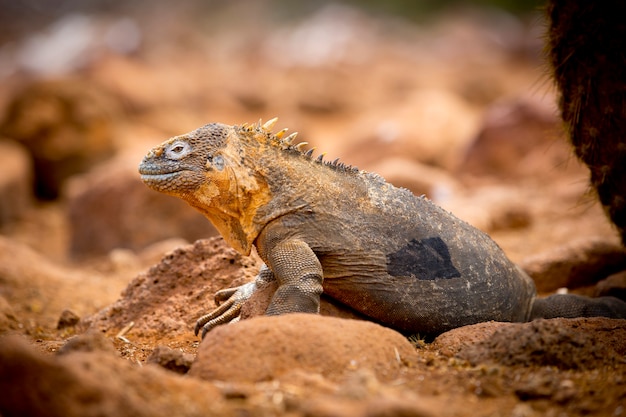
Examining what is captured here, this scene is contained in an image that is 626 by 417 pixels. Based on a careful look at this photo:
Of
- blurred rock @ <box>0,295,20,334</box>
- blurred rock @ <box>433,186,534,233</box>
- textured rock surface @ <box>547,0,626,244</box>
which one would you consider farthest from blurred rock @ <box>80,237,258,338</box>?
blurred rock @ <box>433,186,534,233</box>

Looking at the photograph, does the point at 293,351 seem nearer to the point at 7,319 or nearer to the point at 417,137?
the point at 7,319

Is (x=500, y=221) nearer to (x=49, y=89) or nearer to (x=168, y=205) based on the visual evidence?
(x=168, y=205)

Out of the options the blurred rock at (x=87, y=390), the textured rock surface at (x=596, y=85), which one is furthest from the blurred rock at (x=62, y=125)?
the blurred rock at (x=87, y=390)

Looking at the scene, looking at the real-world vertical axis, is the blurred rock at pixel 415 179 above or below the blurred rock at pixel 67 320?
above

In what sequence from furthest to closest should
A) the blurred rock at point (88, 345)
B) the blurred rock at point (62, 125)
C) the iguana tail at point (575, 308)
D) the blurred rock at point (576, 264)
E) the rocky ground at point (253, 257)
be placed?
the blurred rock at point (62, 125)
the blurred rock at point (576, 264)
the iguana tail at point (575, 308)
the blurred rock at point (88, 345)
the rocky ground at point (253, 257)

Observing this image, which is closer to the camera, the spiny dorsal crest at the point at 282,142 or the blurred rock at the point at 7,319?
the spiny dorsal crest at the point at 282,142

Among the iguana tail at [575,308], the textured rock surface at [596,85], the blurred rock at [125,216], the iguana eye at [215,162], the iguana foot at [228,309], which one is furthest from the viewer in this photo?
the blurred rock at [125,216]

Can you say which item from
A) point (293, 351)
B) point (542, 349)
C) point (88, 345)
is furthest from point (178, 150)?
point (542, 349)

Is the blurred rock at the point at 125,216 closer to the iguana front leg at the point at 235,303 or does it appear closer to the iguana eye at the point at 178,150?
the iguana front leg at the point at 235,303

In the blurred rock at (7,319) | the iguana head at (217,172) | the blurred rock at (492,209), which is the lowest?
the blurred rock at (7,319)

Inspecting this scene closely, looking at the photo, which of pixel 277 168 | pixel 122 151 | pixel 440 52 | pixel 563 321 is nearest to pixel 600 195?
pixel 563 321
